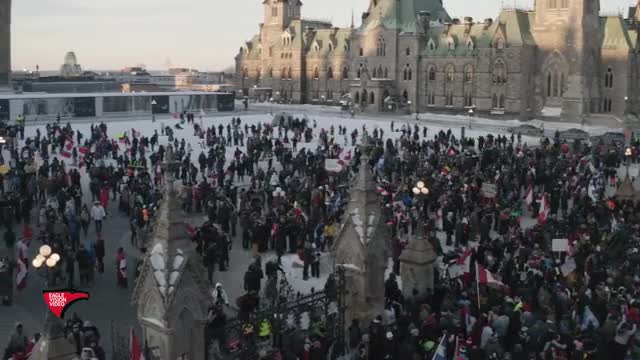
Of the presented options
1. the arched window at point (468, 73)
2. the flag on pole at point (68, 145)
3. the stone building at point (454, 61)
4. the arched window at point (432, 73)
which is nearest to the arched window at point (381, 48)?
the stone building at point (454, 61)

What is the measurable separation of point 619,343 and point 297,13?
3751 inches

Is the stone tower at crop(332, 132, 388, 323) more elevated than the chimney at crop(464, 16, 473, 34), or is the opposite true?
the chimney at crop(464, 16, 473, 34)

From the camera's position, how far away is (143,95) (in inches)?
2758

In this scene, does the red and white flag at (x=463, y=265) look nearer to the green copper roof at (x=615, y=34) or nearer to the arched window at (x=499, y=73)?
→ the green copper roof at (x=615, y=34)

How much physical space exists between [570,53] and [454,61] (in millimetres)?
14072

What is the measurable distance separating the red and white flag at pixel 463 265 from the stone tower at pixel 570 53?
50157 mm

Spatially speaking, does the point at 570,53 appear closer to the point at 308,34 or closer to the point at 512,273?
the point at 308,34

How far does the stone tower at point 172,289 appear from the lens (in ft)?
31.8

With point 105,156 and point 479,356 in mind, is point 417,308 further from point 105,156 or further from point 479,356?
point 105,156

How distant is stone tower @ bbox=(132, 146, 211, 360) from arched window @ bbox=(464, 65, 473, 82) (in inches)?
2795

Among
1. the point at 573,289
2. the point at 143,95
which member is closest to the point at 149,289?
the point at 573,289

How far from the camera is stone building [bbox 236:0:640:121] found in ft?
222

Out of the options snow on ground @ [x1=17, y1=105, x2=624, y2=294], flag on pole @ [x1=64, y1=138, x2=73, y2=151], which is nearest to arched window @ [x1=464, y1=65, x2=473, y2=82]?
snow on ground @ [x1=17, y1=105, x2=624, y2=294]

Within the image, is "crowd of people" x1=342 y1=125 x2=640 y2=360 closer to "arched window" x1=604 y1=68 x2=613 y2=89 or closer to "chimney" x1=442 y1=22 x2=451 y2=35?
"arched window" x1=604 y1=68 x2=613 y2=89
